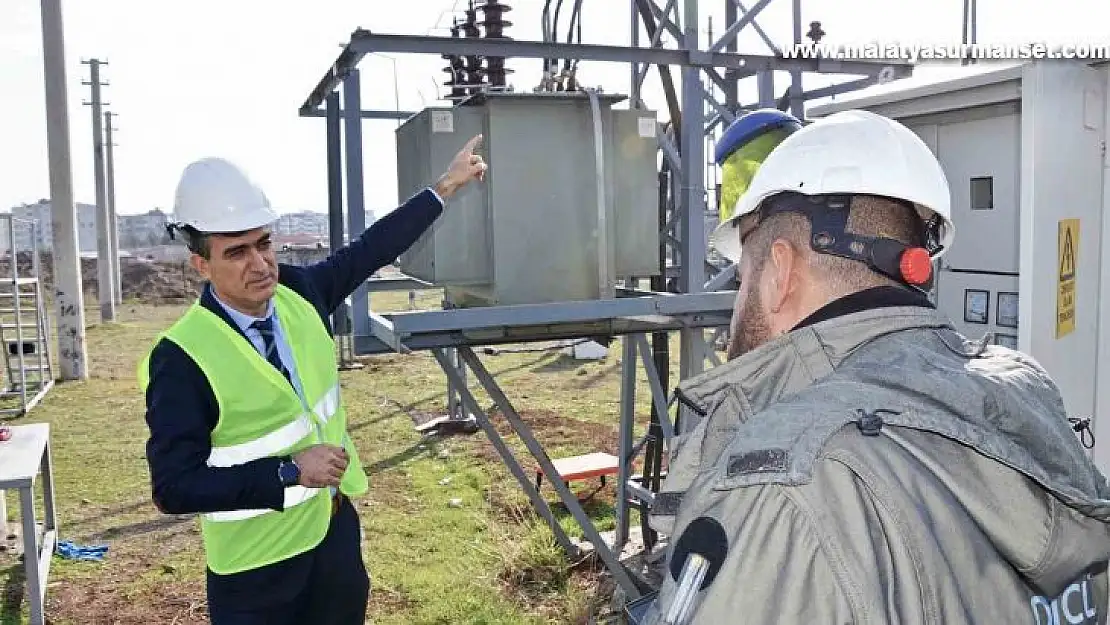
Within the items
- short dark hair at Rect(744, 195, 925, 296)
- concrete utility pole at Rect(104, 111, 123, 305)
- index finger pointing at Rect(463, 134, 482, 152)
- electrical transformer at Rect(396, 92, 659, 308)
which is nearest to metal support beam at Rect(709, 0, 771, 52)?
electrical transformer at Rect(396, 92, 659, 308)

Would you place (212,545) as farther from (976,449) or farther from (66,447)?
(66,447)

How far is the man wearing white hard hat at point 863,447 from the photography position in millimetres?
868

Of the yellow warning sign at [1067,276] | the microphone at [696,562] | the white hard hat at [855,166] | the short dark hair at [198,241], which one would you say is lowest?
the microphone at [696,562]

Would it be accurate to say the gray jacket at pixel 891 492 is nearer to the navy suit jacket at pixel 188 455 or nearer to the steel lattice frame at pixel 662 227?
the navy suit jacket at pixel 188 455

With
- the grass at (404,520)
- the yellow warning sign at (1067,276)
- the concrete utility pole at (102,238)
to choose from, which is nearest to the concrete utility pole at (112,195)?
the concrete utility pole at (102,238)

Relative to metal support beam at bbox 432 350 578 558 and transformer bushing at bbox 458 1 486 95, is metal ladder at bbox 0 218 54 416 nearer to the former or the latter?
transformer bushing at bbox 458 1 486 95

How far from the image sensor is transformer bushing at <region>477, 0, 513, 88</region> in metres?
6.13

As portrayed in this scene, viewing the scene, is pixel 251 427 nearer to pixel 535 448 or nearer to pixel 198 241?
pixel 198 241

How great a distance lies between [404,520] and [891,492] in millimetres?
5632

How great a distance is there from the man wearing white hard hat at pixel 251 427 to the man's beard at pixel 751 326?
152cm

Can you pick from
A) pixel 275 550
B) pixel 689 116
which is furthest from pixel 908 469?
pixel 689 116

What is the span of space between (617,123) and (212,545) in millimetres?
2188

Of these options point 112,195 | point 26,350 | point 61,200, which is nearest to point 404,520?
point 26,350

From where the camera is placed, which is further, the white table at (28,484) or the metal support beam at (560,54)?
the white table at (28,484)
